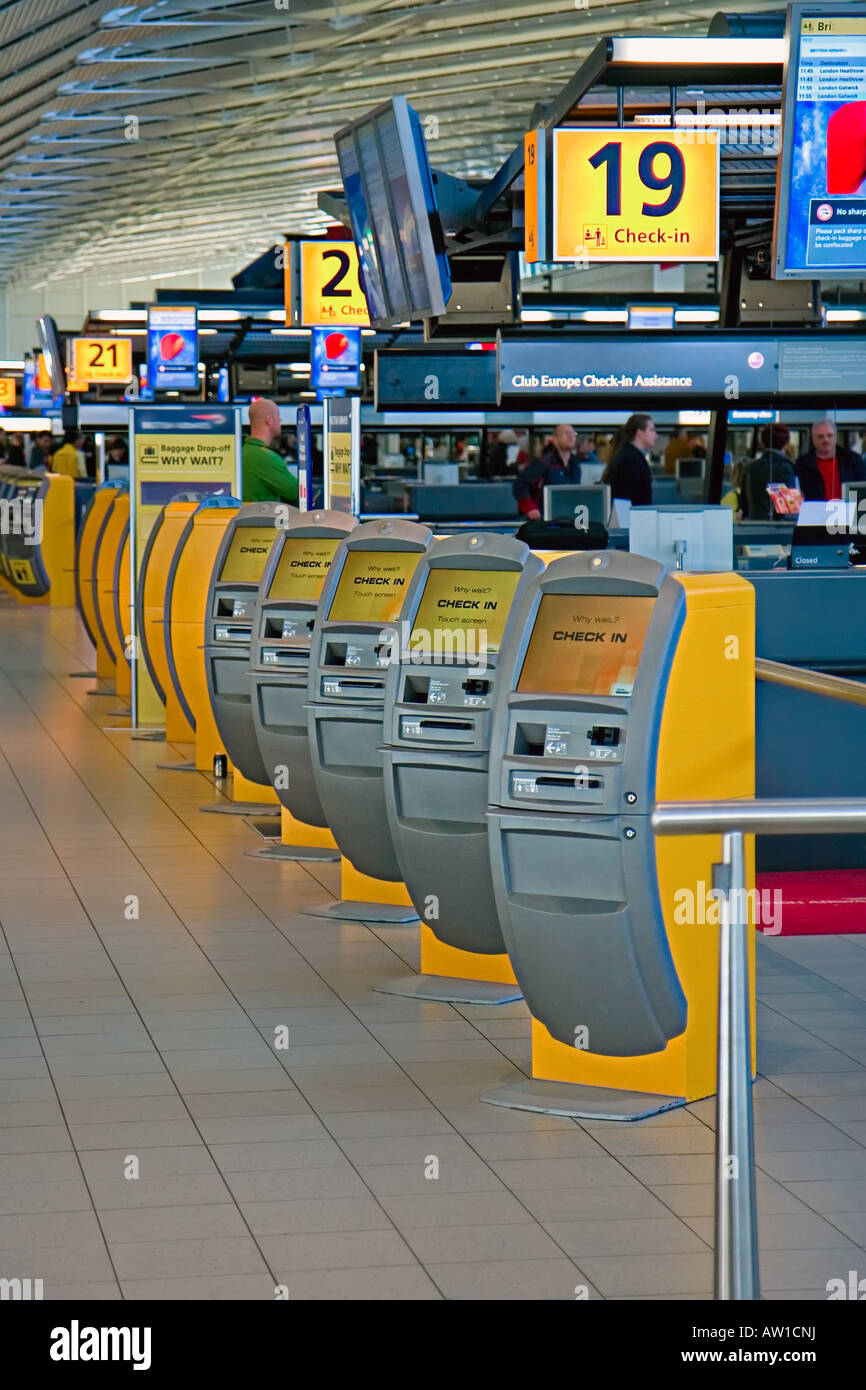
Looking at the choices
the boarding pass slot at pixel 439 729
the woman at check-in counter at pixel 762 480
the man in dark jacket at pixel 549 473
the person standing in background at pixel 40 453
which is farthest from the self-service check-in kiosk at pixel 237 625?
the person standing in background at pixel 40 453

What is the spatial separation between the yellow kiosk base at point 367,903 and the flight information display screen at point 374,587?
2.74 feet

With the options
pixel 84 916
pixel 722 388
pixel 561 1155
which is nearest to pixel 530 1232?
pixel 561 1155

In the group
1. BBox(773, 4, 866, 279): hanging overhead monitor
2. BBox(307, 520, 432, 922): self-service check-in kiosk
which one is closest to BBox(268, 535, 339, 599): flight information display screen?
BBox(307, 520, 432, 922): self-service check-in kiosk

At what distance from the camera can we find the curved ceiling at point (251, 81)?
18891mm

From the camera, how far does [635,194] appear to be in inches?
343

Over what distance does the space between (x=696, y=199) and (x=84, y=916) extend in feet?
14.2

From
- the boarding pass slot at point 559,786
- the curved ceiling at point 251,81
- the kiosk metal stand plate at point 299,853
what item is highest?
the curved ceiling at point 251,81

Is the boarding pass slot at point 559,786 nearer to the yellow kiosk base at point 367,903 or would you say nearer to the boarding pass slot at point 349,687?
the boarding pass slot at point 349,687

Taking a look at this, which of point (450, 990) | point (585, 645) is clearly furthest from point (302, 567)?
point (585, 645)

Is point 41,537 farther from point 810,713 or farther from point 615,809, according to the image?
point 615,809

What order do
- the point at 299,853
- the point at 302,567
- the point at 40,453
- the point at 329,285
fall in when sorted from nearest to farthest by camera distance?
the point at 302,567, the point at 299,853, the point at 329,285, the point at 40,453

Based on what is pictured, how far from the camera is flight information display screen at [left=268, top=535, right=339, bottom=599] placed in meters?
7.14

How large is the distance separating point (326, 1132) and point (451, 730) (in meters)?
1.26

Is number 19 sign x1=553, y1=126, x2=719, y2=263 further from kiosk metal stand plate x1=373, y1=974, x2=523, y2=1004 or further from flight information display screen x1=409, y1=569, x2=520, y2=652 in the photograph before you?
kiosk metal stand plate x1=373, y1=974, x2=523, y2=1004
